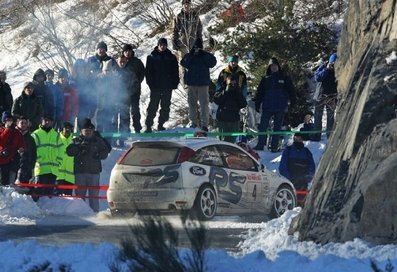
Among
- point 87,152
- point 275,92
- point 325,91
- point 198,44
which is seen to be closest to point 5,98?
point 87,152

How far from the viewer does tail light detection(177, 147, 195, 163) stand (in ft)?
64.6

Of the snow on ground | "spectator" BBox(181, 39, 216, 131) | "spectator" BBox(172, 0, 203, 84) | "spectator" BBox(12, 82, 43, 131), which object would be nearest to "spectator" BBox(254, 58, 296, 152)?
"spectator" BBox(181, 39, 216, 131)

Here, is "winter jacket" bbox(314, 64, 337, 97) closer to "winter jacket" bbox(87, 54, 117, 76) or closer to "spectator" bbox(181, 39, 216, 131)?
"spectator" bbox(181, 39, 216, 131)

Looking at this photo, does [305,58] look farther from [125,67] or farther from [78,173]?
[78,173]

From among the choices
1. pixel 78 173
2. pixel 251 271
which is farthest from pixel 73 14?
pixel 251 271

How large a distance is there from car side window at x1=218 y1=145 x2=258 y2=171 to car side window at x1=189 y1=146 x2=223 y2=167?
0.46 ft

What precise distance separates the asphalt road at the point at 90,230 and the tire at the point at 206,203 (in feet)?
0.59

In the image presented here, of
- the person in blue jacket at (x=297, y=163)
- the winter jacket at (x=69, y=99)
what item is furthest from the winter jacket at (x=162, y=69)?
the person in blue jacket at (x=297, y=163)

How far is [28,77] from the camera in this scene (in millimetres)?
43375

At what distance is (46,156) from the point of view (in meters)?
22.5

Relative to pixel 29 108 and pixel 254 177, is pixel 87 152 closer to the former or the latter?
pixel 29 108

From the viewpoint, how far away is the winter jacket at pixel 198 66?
1016 inches

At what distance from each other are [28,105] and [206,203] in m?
6.03

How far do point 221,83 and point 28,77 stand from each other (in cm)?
1896
